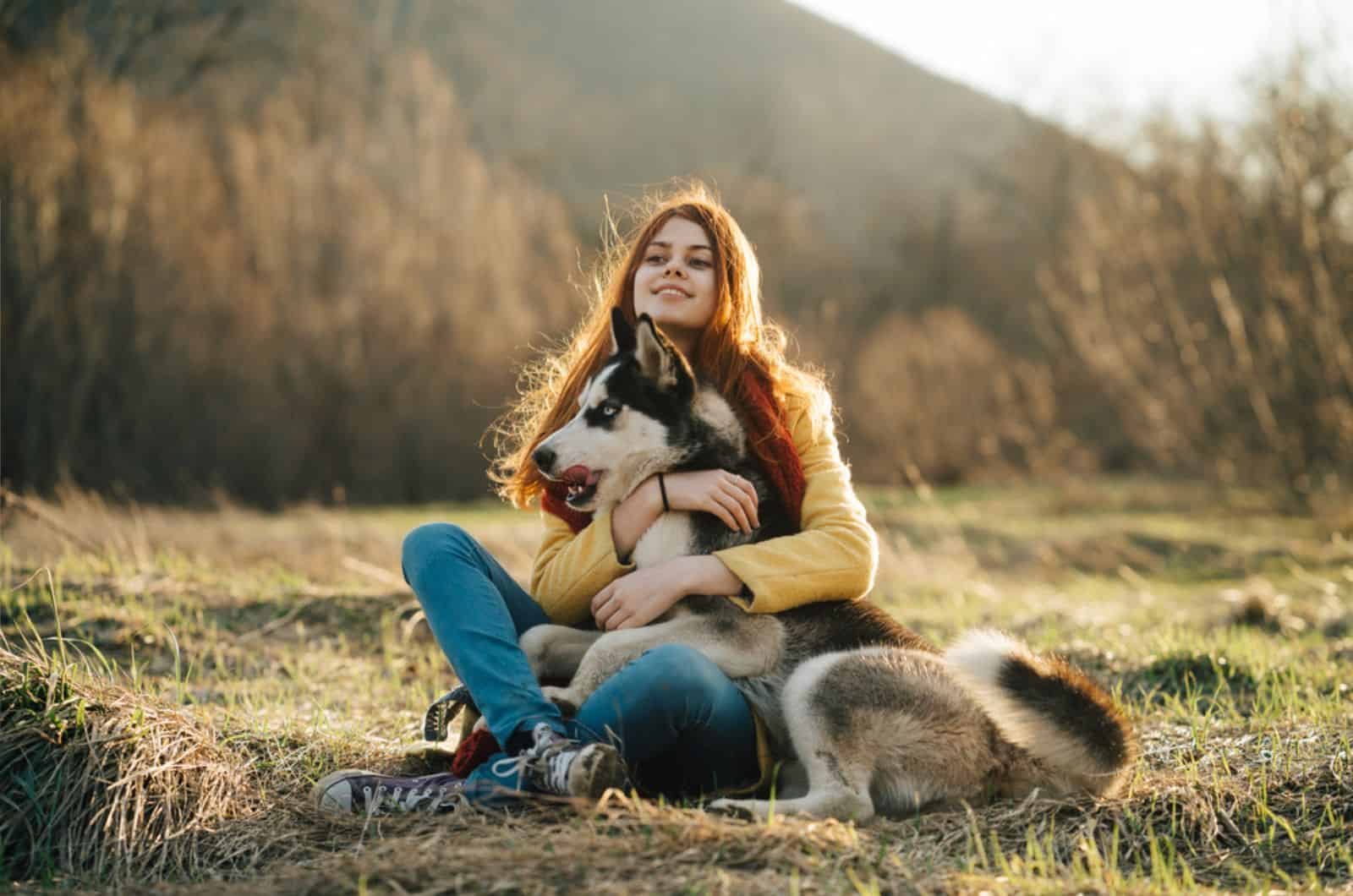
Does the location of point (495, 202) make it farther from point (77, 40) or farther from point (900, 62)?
point (900, 62)

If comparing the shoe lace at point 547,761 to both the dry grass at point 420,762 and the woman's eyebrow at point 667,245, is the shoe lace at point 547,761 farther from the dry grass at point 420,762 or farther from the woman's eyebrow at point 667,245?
the woman's eyebrow at point 667,245

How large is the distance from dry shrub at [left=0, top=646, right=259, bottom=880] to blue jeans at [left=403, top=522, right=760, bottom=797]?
75cm

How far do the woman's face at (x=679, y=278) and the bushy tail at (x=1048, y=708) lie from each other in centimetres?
160

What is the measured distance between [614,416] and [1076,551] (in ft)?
35.3

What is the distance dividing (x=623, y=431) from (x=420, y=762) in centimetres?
132

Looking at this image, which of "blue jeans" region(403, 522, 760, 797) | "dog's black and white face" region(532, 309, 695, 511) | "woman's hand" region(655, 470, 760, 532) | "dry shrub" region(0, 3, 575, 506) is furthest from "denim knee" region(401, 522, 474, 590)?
"dry shrub" region(0, 3, 575, 506)

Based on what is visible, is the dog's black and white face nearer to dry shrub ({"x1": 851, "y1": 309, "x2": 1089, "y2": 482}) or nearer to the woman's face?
the woman's face

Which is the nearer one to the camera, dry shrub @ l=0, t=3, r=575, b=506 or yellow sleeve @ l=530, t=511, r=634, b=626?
yellow sleeve @ l=530, t=511, r=634, b=626

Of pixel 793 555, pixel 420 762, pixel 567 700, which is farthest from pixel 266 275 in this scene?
pixel 793 555

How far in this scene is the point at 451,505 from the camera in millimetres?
18641


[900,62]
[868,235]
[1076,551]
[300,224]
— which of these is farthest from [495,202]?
[900,62]

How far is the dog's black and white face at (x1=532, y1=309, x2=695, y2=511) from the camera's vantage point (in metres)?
3.59

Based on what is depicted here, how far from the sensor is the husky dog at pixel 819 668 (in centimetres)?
297

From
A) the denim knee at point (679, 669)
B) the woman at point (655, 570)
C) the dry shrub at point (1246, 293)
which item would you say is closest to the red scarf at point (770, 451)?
the woman at point (655, 570)
